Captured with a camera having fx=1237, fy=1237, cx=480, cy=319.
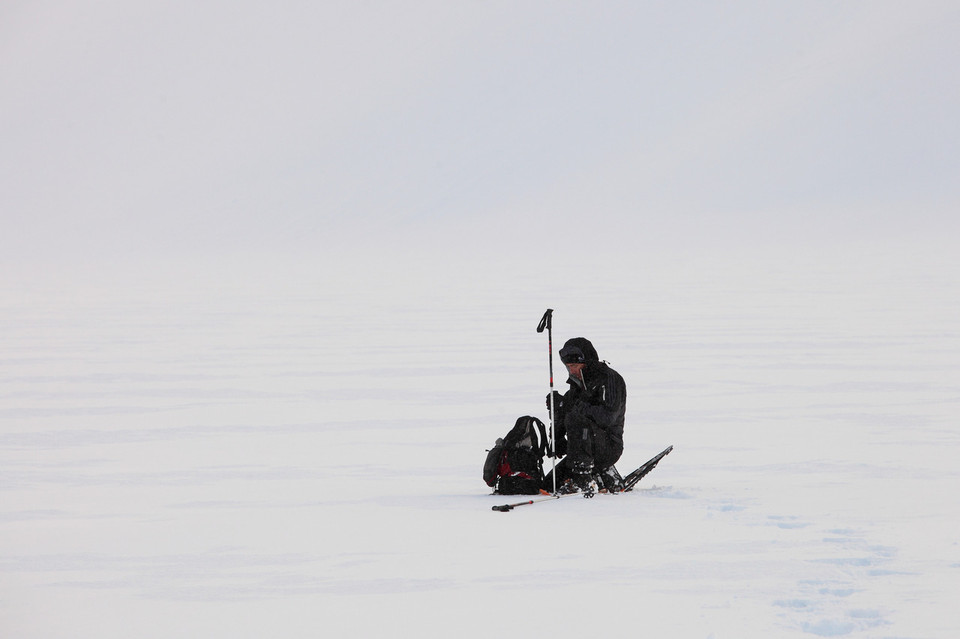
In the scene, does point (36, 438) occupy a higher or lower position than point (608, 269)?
lower

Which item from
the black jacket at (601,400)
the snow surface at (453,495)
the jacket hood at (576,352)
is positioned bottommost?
the snow surface at (453,495)

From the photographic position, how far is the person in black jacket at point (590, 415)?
7.23 m

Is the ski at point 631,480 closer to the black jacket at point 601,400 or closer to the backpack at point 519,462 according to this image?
the backpack at point 519,462

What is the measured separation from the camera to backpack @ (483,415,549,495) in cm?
742

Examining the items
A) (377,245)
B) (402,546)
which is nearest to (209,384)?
(402,546)

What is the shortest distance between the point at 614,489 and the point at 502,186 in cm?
11396

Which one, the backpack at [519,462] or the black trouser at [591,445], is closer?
the black trouser at [591,445]

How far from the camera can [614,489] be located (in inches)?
294

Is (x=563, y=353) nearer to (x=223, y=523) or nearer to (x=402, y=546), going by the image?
(x=402, y=546)

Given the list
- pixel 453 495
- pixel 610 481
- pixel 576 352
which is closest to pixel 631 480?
pixel 610 481

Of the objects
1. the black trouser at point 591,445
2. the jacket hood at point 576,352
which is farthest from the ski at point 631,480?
the jacket hood at point 576,352

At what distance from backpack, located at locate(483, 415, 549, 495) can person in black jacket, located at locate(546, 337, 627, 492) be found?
0.55 feet

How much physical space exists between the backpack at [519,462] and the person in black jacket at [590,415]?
17 cm

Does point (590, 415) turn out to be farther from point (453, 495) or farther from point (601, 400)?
point (453, 495)
